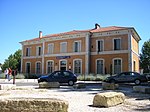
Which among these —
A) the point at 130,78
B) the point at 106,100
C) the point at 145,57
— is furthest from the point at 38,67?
the point at 106,100

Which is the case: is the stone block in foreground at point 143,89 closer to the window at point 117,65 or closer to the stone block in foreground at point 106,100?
the stone block in foreground at point 106,100

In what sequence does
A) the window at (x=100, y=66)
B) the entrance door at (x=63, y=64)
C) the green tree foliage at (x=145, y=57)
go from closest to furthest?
the window at (x=100, y=66)
the entrance door at (x=63, y=64)
the green tree foliage at (x=145, y=57)

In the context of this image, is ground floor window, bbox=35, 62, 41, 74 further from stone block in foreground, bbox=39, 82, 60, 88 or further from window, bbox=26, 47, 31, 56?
stone block in foreground, bbox=39, 82, 60, 88

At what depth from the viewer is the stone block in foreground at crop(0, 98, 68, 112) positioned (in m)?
5.80

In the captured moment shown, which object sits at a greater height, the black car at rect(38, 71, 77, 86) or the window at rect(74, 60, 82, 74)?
the window at rect(74, 60, 82, 74)

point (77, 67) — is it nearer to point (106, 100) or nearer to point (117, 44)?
point (117, 44)

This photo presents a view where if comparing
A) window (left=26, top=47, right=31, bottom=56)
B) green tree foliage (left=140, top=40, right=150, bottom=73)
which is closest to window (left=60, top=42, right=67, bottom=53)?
window (left=26, top=47, right=31, bottom=56)

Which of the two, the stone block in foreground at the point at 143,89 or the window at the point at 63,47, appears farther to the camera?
the window at the point at 63,47

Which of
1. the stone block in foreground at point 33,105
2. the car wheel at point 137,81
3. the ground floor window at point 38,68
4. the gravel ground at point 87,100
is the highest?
the ground floor window at point 38,68

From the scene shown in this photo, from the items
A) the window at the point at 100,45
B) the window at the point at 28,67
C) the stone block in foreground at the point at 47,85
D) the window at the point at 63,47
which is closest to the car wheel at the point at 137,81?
the stone block in foreground at the point at 47,85

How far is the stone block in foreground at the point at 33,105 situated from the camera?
5.80 meters

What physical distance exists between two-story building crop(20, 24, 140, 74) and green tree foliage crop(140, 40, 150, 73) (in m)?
18.4

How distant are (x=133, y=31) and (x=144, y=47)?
2511 centimetres

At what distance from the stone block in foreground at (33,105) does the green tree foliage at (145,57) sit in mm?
52624
